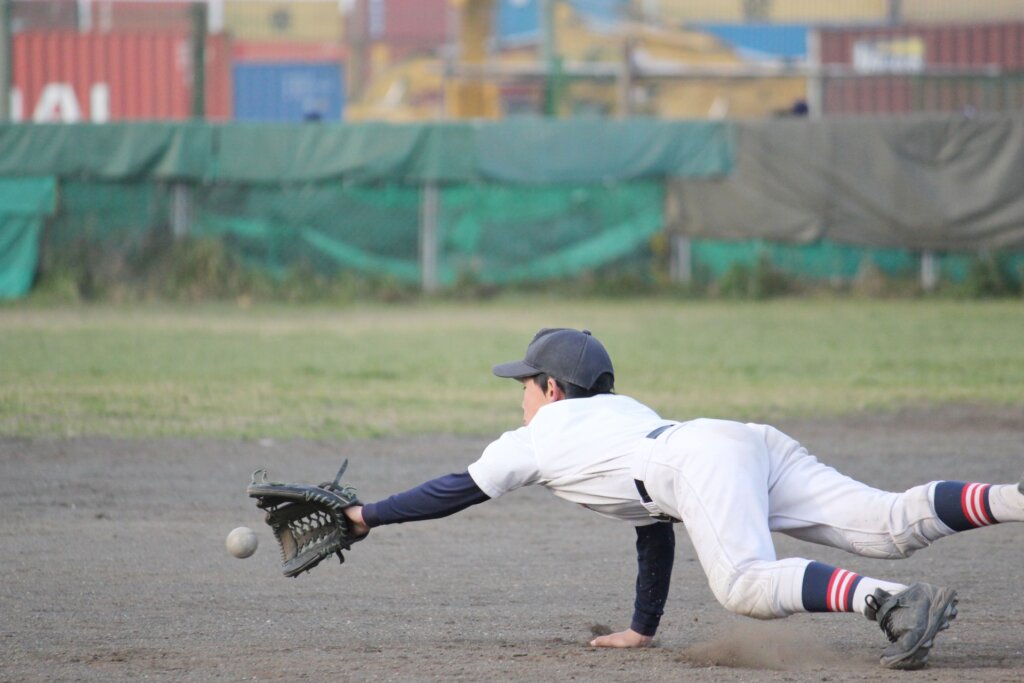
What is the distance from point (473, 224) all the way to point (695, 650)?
13.5 metres

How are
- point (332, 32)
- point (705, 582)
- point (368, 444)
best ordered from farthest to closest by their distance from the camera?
1. point (332, 32)
2. point (368, 444)
3. point (705, 582)

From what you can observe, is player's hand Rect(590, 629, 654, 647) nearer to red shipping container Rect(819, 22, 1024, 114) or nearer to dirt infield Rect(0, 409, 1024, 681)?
dirt infield Rect(0, 409, 1024, 681)

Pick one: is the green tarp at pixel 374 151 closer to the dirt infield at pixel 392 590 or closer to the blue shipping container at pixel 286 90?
the dirt infield at pixel 392 590

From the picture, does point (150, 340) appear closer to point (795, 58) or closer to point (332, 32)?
point (795, 58)

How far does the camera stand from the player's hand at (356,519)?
4445 mm

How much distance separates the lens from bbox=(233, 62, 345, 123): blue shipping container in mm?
36875

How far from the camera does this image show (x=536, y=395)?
4559 mm

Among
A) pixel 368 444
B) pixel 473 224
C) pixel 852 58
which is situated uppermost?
pixel 852 58

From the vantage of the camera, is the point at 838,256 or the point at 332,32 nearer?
the point at 838,256

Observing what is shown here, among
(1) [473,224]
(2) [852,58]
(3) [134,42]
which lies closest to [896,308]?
(1) [473,224]

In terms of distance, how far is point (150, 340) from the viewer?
13.3 meters

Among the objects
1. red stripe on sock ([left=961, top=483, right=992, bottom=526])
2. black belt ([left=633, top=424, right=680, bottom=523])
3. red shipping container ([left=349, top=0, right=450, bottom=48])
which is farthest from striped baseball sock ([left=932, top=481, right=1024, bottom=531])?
red shipping container ([left=349, top=0, right=450, bottom=48])

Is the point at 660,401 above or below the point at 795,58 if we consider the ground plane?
below

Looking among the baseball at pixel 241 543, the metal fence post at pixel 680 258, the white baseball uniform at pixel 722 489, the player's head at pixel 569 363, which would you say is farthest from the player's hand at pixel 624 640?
the metal fence post at pixel 680 258
